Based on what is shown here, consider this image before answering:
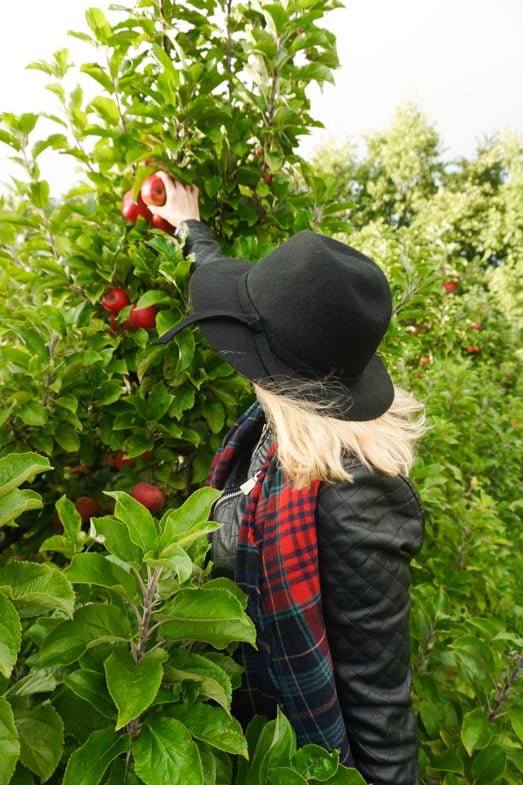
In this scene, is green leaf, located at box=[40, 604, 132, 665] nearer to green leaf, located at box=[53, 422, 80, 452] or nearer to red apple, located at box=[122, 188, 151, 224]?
green leaf, located at box=[53, 422, 80, 452]

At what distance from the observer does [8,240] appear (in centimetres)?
173

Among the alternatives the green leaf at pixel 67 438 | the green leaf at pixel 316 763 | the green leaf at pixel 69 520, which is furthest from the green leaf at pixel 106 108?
the green leaf at pixel 316 763

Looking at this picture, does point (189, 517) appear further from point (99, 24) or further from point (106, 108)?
point (99, 24)

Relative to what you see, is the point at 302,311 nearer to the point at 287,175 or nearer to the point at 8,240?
the point at 287,175

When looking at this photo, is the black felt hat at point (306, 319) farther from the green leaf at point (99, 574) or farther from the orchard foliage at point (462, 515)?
the orchard foliage at point (462, 515)

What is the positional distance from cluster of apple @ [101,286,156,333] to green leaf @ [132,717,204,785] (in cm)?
111

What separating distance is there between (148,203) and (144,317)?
34 cm

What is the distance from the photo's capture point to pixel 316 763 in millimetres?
745

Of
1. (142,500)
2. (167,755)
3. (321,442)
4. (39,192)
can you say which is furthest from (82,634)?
(39,192)

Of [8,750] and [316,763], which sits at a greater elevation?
[8,750]

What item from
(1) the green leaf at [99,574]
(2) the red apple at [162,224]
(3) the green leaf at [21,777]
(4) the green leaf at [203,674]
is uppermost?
(2) the red apple at [162,224]

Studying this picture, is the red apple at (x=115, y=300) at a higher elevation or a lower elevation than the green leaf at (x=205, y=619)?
higher

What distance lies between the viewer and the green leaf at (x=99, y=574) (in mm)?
615

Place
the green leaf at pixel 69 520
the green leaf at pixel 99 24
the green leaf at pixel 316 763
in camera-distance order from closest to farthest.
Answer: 1. the green leaf at pixel 316 763
2. the green leaf at pixel 69 520
3. the green leaf at pixel 99 24
